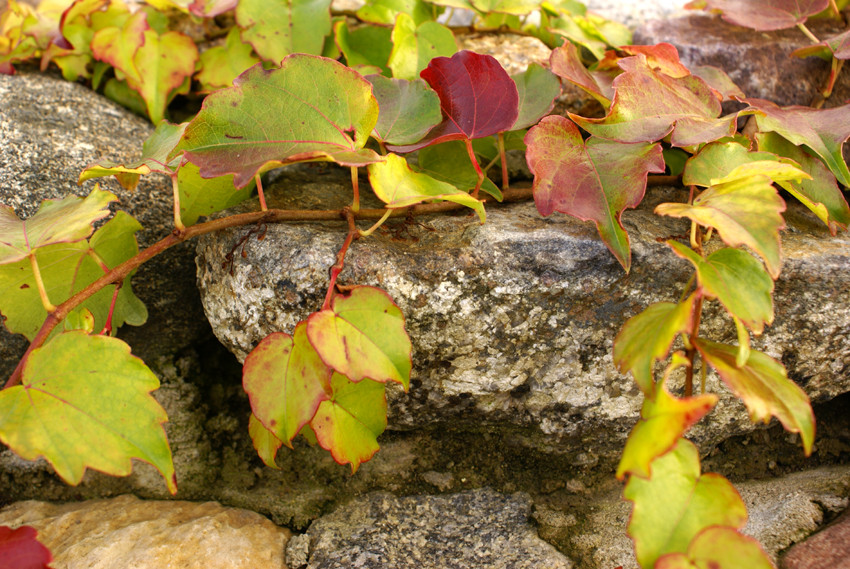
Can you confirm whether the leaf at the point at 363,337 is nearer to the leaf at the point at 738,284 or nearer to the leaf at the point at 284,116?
the leaf at the point at 284,116

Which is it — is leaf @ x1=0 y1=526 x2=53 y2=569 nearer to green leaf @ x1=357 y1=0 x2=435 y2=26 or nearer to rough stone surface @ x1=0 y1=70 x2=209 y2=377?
rough stone surface @ x1=0 y1=70 x2=209 y2=377

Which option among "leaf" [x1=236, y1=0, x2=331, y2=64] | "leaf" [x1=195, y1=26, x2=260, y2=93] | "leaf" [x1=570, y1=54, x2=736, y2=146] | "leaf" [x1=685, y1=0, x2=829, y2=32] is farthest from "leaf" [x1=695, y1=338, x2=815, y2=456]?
"leaf" [x1=195, y1=26, x2=260, y2=93]

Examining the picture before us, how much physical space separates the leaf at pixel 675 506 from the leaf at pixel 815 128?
513 mm

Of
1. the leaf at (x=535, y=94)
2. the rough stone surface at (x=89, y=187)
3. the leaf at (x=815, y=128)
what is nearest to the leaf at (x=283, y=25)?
the rough stone surface at (x=89, y=187)

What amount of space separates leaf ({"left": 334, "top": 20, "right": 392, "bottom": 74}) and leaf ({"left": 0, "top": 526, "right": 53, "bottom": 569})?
0.92 m

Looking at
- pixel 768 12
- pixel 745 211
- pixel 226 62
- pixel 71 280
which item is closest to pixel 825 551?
pixel 745 211

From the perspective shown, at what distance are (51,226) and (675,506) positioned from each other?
2.61 feet

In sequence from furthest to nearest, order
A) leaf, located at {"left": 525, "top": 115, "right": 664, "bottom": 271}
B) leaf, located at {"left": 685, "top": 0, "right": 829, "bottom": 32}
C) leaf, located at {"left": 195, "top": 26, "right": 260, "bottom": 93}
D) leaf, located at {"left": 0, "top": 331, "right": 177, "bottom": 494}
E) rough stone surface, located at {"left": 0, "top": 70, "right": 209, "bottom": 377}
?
leaf, located at {"left": 195, "top": 26, "right": 260, "bottom": 93}, leaf, located at {"left": 685, "top": 0, "right": 829, "bottom": 32}, rough stone surface, located at {"left": 0, "top": 70, "right": 209, "bottom": 377}, leaf, located at {"left": 525, "top": 115, "right": 664, "bottom": 271}, leaf, located at {"left": 0, "top": 331, "right": 177, "bottom": 494}

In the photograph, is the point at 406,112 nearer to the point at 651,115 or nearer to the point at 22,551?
the point at 651,115

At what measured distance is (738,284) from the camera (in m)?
0.66

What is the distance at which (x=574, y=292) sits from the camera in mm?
818

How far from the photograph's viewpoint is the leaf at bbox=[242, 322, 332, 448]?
718mm

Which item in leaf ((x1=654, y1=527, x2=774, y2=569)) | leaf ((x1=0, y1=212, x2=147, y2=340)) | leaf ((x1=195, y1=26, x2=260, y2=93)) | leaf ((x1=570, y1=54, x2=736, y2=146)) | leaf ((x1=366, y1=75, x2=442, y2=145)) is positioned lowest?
leaf ((x1=0, y1=212, x2=147, y2=340))

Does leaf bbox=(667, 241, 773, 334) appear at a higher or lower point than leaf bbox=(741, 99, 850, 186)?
lower
